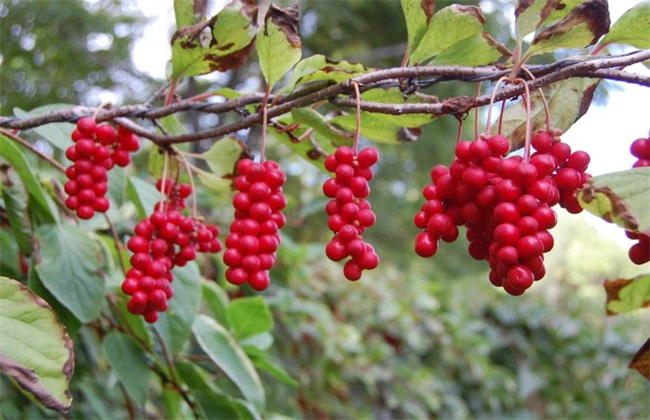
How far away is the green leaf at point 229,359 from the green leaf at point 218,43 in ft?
1.59

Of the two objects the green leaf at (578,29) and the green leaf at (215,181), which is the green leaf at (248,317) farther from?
the green leaf at (578,29)

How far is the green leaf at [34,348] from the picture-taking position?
0.52 meters

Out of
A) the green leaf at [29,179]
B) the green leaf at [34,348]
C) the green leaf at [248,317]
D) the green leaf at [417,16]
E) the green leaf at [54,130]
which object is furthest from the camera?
the green leaf at [248,317]

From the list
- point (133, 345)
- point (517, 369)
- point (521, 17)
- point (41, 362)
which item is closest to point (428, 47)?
point (521, 17)

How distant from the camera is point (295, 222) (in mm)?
2193

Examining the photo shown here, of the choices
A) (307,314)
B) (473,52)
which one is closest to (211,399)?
(473,52)

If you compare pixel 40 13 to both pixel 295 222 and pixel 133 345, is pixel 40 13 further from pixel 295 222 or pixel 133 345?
pixel 133 345

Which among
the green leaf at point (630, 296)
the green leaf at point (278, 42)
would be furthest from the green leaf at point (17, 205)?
the green leaf at point (630, 296)

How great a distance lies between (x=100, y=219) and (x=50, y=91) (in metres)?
2.99

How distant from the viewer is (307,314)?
7.24 ft

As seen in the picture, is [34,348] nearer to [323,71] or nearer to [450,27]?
[323,71]

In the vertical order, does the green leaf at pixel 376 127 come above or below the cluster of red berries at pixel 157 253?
above

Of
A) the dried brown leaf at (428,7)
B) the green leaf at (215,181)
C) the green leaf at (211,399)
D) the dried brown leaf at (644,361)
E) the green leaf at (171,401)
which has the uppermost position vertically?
the dried brown leaf at (428,7)

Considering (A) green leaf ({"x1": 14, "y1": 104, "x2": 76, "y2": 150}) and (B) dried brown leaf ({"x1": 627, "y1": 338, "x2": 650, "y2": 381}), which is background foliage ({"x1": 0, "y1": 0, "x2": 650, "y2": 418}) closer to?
(A) green leaf ({"x1": 14, "y1": 104, "x2": 76, "y2": 150})
